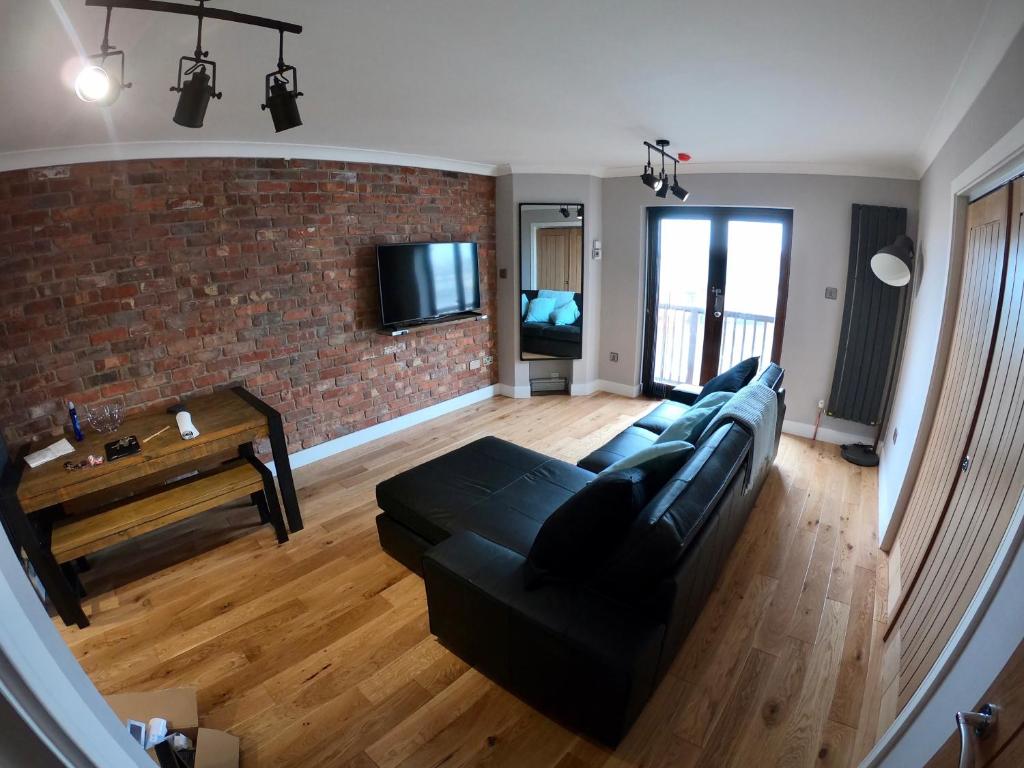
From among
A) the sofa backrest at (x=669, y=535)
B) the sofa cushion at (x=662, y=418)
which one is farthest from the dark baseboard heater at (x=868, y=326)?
the sofa backrest at (x=669, y=535)

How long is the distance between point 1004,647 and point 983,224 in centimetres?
178

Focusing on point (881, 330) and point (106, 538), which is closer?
point (106, 538)

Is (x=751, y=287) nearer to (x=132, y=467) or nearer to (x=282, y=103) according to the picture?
(x=282, y=103)

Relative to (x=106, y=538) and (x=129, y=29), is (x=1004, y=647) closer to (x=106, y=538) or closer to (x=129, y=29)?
(x=129, y=29)

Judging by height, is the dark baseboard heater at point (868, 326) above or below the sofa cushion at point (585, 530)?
above

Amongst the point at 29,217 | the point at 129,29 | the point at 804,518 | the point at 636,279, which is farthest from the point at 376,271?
the point at 804,518

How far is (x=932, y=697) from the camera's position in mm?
1254

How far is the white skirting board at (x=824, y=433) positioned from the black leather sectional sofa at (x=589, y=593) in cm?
232

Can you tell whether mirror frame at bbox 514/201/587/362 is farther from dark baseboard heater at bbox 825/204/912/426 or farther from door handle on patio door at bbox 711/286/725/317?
dark baseboard heater at bbox 825/204/912/426

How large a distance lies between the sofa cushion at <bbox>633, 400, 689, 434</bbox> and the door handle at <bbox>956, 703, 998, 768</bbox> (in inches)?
100

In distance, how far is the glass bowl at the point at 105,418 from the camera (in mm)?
2961

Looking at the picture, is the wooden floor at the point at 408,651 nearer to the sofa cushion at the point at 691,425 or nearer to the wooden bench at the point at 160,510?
the wooden bench at the point at 160,510

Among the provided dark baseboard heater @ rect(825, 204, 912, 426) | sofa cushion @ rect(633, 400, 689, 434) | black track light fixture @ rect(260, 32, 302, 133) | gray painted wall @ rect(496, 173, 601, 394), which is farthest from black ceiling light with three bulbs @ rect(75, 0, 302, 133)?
dark baseboard heater @ rect(825, 204, 912, 426)

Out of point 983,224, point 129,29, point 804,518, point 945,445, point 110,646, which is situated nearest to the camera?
point 129,29
